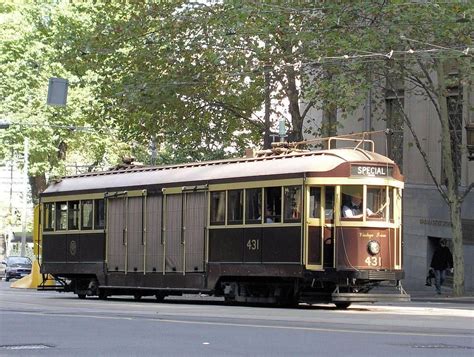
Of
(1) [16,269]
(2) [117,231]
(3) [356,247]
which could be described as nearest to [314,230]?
(3) [356,247]

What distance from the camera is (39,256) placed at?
119 ft

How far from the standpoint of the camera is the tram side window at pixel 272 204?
85.9 feet

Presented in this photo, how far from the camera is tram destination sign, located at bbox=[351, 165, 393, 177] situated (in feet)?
84.7

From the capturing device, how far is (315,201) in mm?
25734

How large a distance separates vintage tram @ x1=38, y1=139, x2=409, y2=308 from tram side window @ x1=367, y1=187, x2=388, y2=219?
2 cm

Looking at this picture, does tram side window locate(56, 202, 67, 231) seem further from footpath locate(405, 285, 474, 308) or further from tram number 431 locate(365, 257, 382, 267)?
tram number 431 locate(365, 257, 382, 267)

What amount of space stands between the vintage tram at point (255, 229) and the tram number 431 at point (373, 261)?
0.12ft

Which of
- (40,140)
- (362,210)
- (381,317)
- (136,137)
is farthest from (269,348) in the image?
(40,140)

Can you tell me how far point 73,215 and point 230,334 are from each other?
18.2 meters

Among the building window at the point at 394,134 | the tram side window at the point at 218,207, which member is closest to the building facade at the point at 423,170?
the building window at the point at 394,134

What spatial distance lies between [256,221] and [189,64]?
1339 cm

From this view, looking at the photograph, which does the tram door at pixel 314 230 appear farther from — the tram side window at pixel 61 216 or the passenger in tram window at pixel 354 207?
the tram side window at pixel 61 216

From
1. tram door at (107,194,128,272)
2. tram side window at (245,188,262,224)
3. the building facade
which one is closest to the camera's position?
tram side window at (245,188,262,224)

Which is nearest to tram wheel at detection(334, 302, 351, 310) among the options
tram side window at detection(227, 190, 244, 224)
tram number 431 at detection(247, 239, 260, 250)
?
tram number 431 at detection(247, 239, 260, 250)
